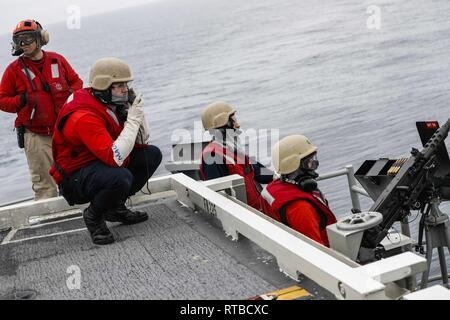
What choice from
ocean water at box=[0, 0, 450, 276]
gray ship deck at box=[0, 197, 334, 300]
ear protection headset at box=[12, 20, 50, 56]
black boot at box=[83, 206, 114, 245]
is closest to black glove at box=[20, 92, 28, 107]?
ear protection headset at box=[12, 20, 50, 56]

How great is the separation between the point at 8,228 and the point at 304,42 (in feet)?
123

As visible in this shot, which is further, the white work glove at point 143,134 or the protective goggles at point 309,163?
the white work glove at point 143,134

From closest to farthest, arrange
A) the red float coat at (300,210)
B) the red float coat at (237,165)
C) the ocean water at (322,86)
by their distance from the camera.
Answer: the red float coat at (300,210)
the red float coat at (237,165)
the ocean water at (322,86)

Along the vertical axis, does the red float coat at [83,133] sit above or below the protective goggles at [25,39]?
below

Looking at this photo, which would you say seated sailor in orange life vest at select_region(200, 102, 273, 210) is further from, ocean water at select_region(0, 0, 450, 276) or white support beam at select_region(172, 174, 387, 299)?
ocean water at select_region(0, 0, 450, 276)

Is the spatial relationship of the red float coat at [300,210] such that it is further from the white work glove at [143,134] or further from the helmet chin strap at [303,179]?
the white work glove at [143,134]

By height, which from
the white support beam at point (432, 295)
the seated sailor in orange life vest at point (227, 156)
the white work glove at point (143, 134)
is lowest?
the white support beam at point (432, 295)

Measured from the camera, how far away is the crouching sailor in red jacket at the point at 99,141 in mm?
4297

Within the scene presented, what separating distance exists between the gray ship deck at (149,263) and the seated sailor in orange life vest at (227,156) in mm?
454

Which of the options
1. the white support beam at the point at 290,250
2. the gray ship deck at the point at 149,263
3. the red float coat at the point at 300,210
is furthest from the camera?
the red float coat at the point at 300,210

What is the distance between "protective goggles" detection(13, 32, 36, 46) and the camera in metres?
5.74

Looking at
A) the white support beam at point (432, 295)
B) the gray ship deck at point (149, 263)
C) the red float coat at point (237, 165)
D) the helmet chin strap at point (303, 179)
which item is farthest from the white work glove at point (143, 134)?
the white support beam at point (432, 295)

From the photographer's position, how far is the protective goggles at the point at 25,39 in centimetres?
574

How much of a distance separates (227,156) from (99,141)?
124 cm
